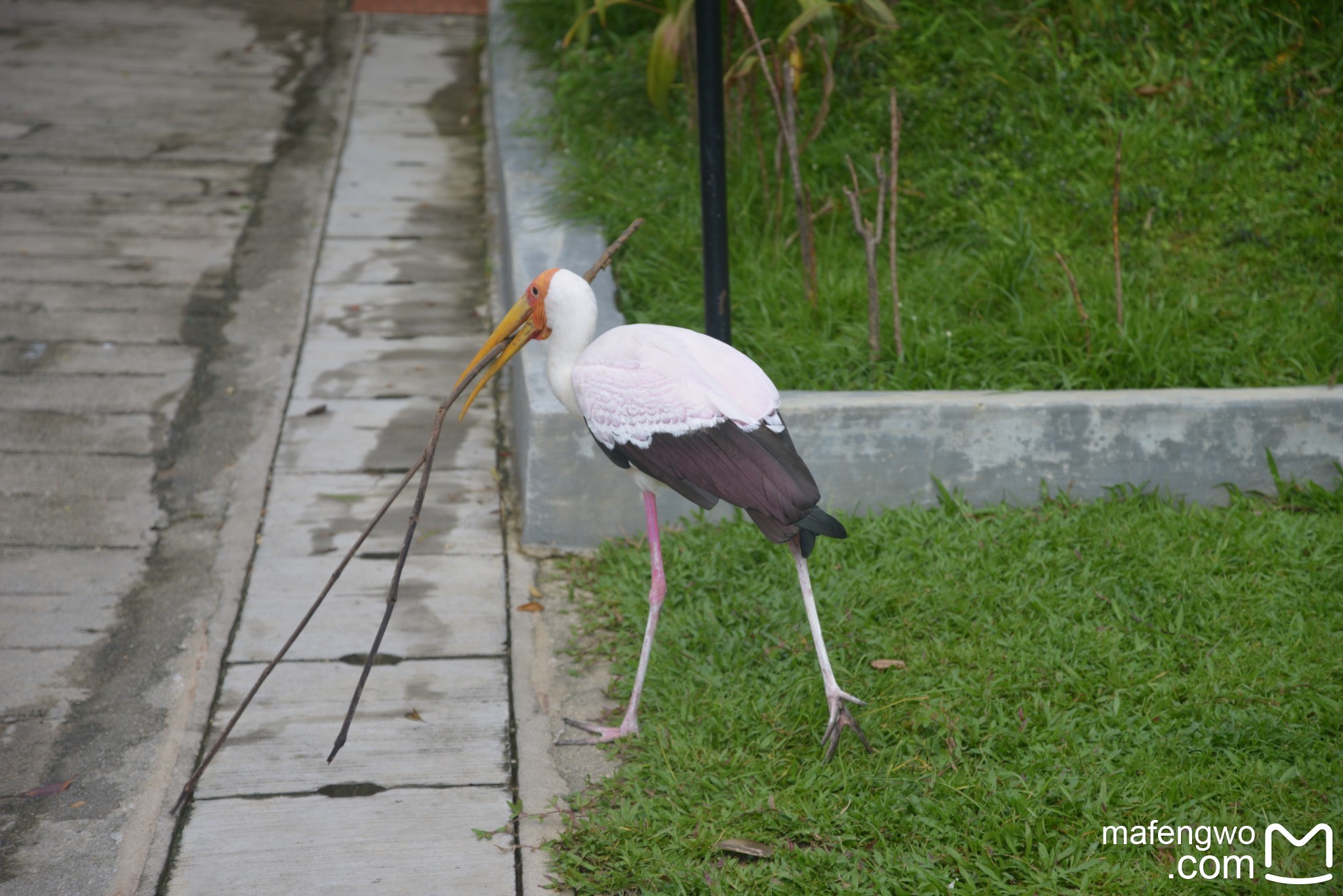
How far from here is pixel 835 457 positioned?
3979 mm

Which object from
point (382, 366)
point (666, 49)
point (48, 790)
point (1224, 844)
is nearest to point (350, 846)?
point (48, 790)

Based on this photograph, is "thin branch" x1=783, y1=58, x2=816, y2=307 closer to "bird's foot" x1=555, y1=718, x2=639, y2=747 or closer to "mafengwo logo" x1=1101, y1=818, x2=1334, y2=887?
"bird's foot" x1=555, y1=718, x2=639, y2=747

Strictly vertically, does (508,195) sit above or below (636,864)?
A: above

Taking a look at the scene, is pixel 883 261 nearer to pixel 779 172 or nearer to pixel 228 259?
pixel 779 172

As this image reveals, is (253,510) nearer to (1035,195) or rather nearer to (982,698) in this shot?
(982,698)

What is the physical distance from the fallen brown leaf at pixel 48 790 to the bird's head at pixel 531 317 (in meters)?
1.36

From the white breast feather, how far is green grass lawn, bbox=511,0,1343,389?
1.35 meters

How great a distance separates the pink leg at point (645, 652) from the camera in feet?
10.3

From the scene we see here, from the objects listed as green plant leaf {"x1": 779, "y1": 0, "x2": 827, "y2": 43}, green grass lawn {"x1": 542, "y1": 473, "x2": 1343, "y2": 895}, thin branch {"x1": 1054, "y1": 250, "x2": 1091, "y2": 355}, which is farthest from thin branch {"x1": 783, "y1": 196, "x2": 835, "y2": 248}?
green grass lawn {"x1": 542, "y1": 473, "x2": 1343, "y2": 895}

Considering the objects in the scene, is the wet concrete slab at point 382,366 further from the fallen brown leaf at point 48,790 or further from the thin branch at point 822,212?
the fallen brown leaf at point 48,790

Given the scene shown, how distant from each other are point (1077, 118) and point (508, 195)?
2678mm

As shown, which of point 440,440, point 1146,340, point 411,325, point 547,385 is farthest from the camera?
point 411,325

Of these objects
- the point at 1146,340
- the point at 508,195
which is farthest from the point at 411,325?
the point at 1146,340

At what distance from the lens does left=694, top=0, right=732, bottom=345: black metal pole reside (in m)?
3.57
